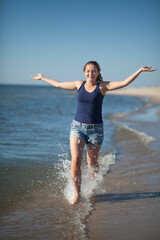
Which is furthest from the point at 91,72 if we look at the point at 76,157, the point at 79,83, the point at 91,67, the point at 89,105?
the point at 76,157

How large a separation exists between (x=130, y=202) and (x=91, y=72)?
2302mm

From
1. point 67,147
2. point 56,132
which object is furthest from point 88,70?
point 56,132

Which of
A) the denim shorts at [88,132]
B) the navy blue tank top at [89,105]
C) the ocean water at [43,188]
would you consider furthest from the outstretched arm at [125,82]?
the ocean water at [43,188]

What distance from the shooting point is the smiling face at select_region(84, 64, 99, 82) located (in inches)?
154

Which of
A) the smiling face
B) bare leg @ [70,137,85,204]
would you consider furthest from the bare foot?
the smiling face

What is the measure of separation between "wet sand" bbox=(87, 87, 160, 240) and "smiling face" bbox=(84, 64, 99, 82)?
213cm

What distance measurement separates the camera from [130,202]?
4012 millimetres

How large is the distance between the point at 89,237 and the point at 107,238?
0.23 meters

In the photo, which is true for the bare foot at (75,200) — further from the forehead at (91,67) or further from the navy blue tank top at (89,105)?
the forehead at (91,67)

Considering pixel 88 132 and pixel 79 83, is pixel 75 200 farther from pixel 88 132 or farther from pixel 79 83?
pixel 79 83

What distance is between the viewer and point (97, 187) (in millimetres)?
4613

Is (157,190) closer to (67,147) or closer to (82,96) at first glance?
(82,96)

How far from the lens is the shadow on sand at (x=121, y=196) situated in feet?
13.6

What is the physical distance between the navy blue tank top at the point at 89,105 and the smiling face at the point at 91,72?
0.17 metres
